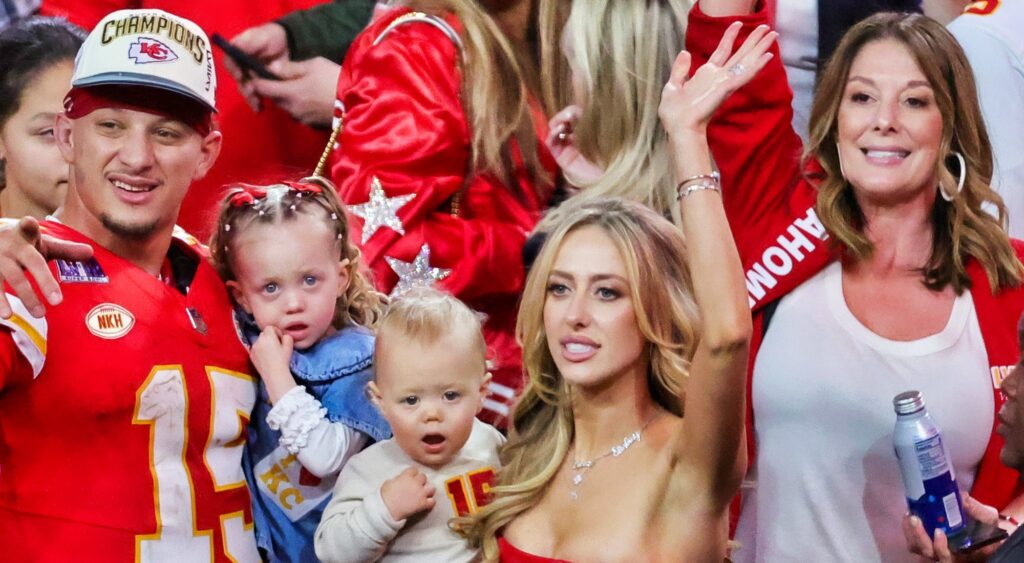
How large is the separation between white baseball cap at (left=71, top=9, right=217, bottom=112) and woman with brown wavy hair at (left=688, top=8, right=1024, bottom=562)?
1.09m

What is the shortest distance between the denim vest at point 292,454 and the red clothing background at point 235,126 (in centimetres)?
85

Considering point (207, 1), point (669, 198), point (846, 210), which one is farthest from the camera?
point (207, 1)

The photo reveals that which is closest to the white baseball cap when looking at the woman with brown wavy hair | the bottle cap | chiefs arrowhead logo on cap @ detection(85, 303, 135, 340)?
chiefs arrowhead logo on cap @ detection(85, 303, 135, 340)

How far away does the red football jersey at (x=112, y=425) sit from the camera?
93.3 inches

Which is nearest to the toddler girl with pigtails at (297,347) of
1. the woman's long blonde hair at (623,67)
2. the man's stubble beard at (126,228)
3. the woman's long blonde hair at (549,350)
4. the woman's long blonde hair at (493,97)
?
the man's stubble beard at (126,228)

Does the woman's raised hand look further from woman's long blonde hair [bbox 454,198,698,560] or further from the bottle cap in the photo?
the bottle cap

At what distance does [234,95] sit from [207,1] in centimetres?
22

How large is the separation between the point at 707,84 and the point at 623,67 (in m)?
0.93

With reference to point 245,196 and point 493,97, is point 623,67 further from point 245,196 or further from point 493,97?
point 245,196

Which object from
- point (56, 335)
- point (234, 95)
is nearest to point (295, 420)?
point (56, 335)

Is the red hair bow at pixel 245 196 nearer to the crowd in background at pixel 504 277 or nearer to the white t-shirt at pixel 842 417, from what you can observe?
the crowd in background at pixel 504 277

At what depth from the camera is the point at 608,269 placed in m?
2.30

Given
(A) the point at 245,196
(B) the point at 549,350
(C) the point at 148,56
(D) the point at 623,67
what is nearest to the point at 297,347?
(A) the point at 245,196

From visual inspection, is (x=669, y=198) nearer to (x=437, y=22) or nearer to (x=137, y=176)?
(x=437, y=22)
